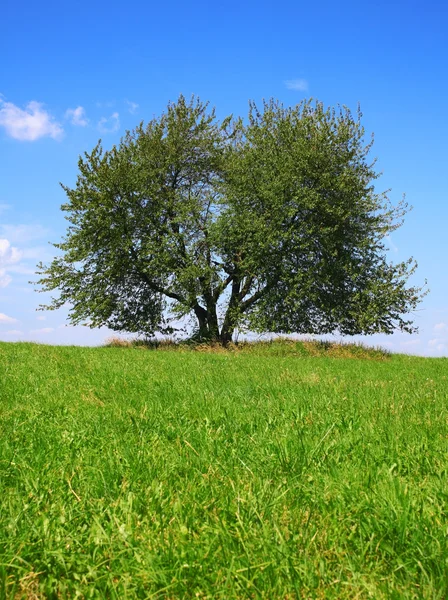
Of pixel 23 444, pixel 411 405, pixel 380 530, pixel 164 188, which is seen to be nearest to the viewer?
pixel 380 530

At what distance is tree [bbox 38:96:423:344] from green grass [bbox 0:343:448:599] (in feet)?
56.5

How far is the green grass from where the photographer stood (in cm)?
257

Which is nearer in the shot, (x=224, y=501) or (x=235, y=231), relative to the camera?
(x=224, y=501)

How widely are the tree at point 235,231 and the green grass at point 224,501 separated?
17234 mm

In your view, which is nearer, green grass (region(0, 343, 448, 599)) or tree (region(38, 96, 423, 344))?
green grass (region(0, 343, 448, 599))

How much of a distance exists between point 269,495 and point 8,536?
1665 millimetres

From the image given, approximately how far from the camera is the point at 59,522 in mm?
3133

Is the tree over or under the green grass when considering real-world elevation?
over

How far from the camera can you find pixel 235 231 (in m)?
23.9

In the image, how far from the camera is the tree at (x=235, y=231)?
2348 cm

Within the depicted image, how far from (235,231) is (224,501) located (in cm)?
2106

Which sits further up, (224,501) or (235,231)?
(235,231)

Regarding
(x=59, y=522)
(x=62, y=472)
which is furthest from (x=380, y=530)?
(x=62, y=472)

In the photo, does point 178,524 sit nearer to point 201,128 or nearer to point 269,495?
point 269,495
